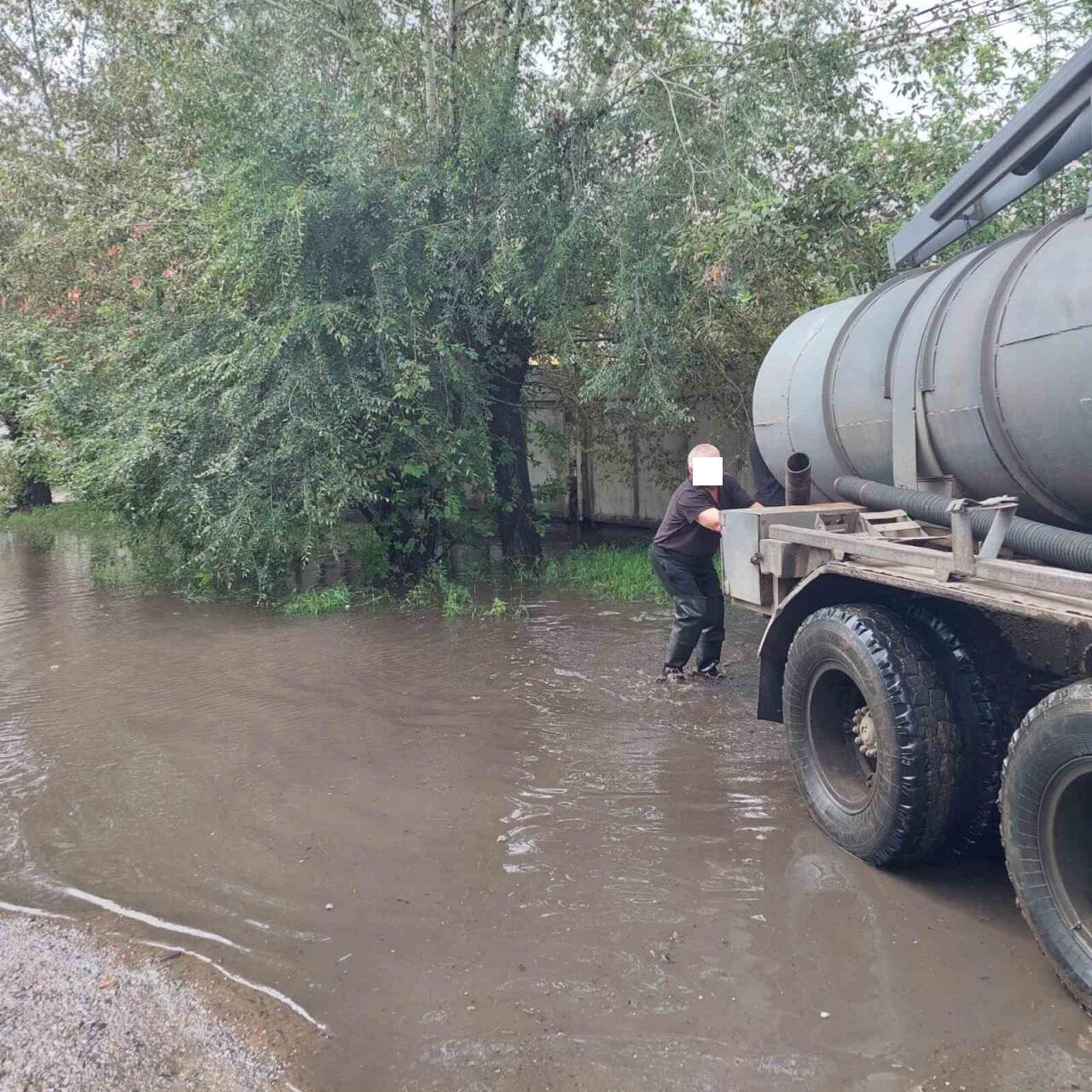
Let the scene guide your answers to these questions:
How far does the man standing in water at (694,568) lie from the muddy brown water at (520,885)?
0.87ft

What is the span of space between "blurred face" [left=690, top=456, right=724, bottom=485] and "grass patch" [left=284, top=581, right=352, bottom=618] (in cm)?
462

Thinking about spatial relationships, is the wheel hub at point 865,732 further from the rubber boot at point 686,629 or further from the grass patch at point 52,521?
the grass patch at point 52,521

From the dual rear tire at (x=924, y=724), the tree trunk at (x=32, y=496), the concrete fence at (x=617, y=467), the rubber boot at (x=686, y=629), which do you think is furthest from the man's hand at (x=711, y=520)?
the tree trunk at (x=32, y=496)

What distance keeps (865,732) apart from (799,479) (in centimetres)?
145

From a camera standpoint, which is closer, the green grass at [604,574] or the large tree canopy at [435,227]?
the large tree canopy at [435,227]

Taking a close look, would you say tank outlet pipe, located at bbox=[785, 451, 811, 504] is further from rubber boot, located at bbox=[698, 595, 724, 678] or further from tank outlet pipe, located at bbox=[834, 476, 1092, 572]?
rubber boot, located at bbox=[698, 595, 724, 678]

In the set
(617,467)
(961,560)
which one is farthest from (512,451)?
(961,560)

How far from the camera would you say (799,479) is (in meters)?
5.19

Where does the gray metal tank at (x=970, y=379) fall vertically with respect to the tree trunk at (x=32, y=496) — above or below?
above

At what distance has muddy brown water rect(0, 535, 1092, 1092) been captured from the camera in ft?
9.91

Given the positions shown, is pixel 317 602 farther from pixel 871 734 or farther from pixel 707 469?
pixel 871 734

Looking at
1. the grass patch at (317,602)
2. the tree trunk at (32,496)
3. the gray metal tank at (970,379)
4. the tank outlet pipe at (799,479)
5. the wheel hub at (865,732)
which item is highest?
the gray metal tank at (970,379)

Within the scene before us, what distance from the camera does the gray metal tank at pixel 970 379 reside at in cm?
361

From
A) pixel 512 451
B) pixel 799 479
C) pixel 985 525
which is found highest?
pixel 512 451
